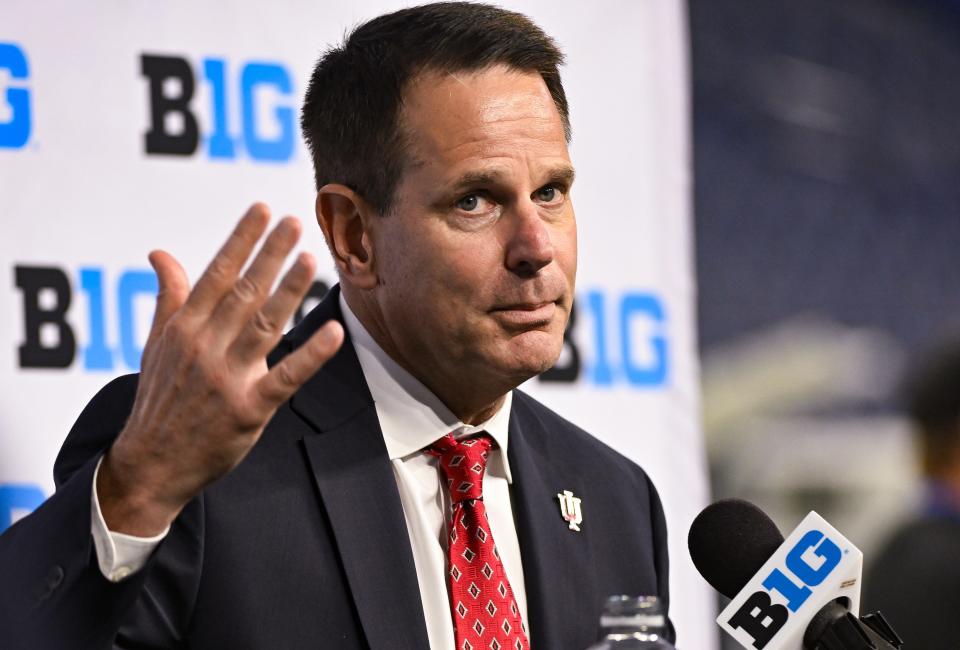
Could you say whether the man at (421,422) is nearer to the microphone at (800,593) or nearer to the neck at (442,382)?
the neck at (442,382)

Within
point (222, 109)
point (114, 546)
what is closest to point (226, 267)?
point (114, 546)

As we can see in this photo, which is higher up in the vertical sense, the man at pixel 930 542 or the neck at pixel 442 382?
the neck at pixel 442 382

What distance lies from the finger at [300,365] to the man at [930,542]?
275 cm

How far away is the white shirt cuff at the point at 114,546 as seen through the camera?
1602 mm

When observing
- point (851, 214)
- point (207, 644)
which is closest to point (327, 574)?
point (207, 644)

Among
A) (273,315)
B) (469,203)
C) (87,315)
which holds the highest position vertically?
(469,203)

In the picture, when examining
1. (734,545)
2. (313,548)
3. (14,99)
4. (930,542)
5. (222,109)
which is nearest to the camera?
(734,545)

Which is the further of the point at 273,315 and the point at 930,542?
the point at 930,542

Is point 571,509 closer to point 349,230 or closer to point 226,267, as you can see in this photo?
point 349,230

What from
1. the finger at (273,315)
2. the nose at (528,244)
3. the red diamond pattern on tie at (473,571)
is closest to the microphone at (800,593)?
the red diamond pattern on tie at (473,571)

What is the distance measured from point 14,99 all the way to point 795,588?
198 cm

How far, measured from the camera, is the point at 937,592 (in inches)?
154

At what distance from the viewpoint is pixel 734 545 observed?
1837mm

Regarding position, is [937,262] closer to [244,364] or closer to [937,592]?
[937,592]
